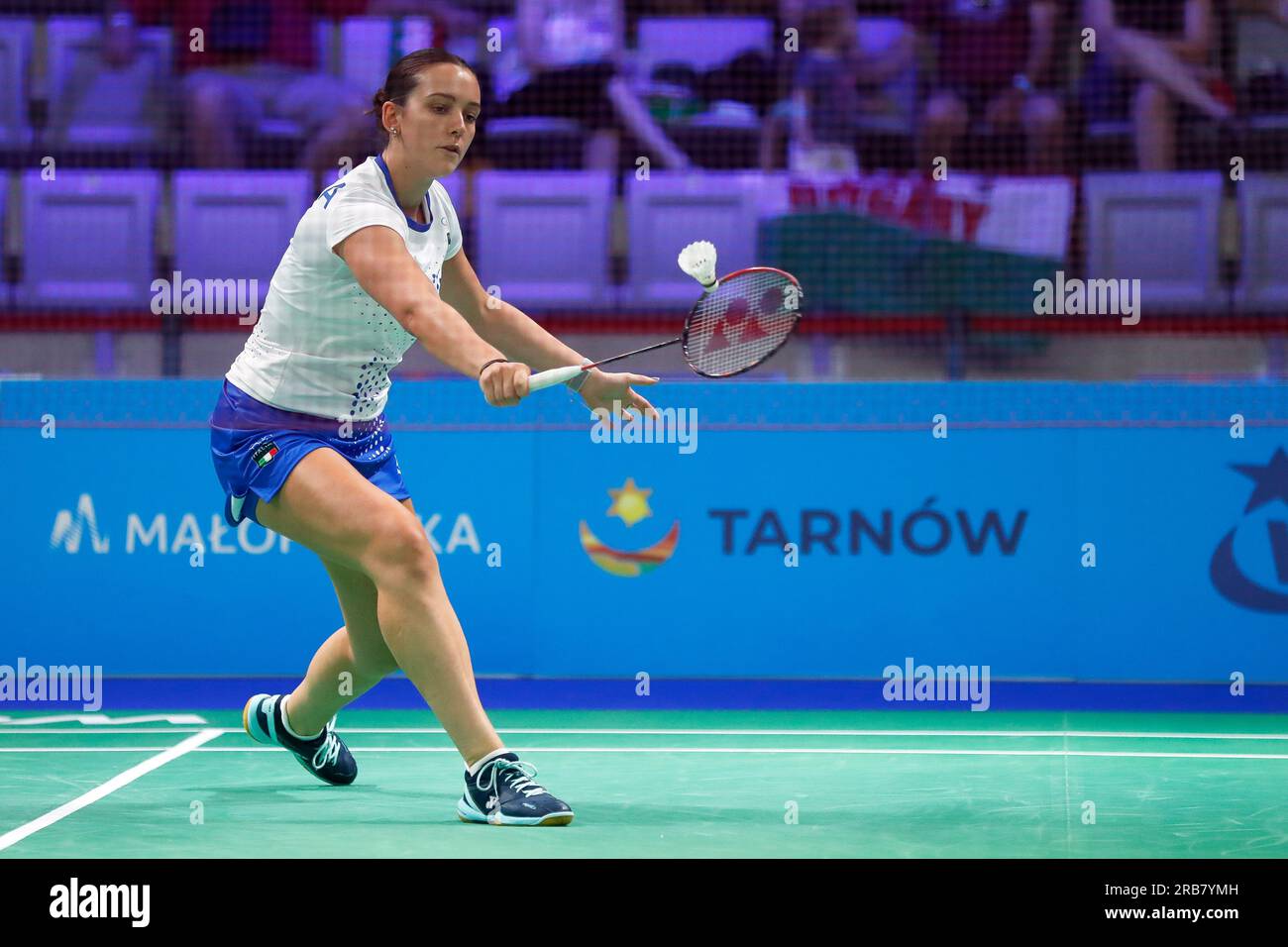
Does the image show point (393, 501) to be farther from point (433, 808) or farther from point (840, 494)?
point (840, 494)

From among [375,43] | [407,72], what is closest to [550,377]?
[407,72]

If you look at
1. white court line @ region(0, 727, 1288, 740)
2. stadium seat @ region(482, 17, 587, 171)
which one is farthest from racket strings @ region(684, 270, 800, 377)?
stadium seat @ region(482, 17, 587, 171)

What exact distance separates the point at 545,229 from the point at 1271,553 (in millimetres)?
3466

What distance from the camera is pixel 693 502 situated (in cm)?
660

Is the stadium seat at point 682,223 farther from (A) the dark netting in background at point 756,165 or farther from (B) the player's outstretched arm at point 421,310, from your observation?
(B) the player's outstretched arm at point 421,310

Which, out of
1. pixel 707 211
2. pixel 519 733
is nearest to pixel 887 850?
pixel 519 733

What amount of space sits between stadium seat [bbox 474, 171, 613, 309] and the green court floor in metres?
2.54

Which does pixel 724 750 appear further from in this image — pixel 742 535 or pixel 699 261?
pixel 699 261


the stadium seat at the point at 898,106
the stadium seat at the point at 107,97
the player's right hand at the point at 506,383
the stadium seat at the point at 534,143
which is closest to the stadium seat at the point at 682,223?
the stadium seat at the point at 534,143

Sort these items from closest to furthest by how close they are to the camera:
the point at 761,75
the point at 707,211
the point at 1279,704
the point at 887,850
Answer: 1. the point at 887,850
2. the point at 1279,704
3. the point at 707,211
4. the point at 761,75

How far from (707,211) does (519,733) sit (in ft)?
10.6

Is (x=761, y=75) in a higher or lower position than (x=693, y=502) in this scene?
higher

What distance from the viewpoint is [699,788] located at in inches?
181

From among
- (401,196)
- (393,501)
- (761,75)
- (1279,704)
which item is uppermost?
(761,75)
